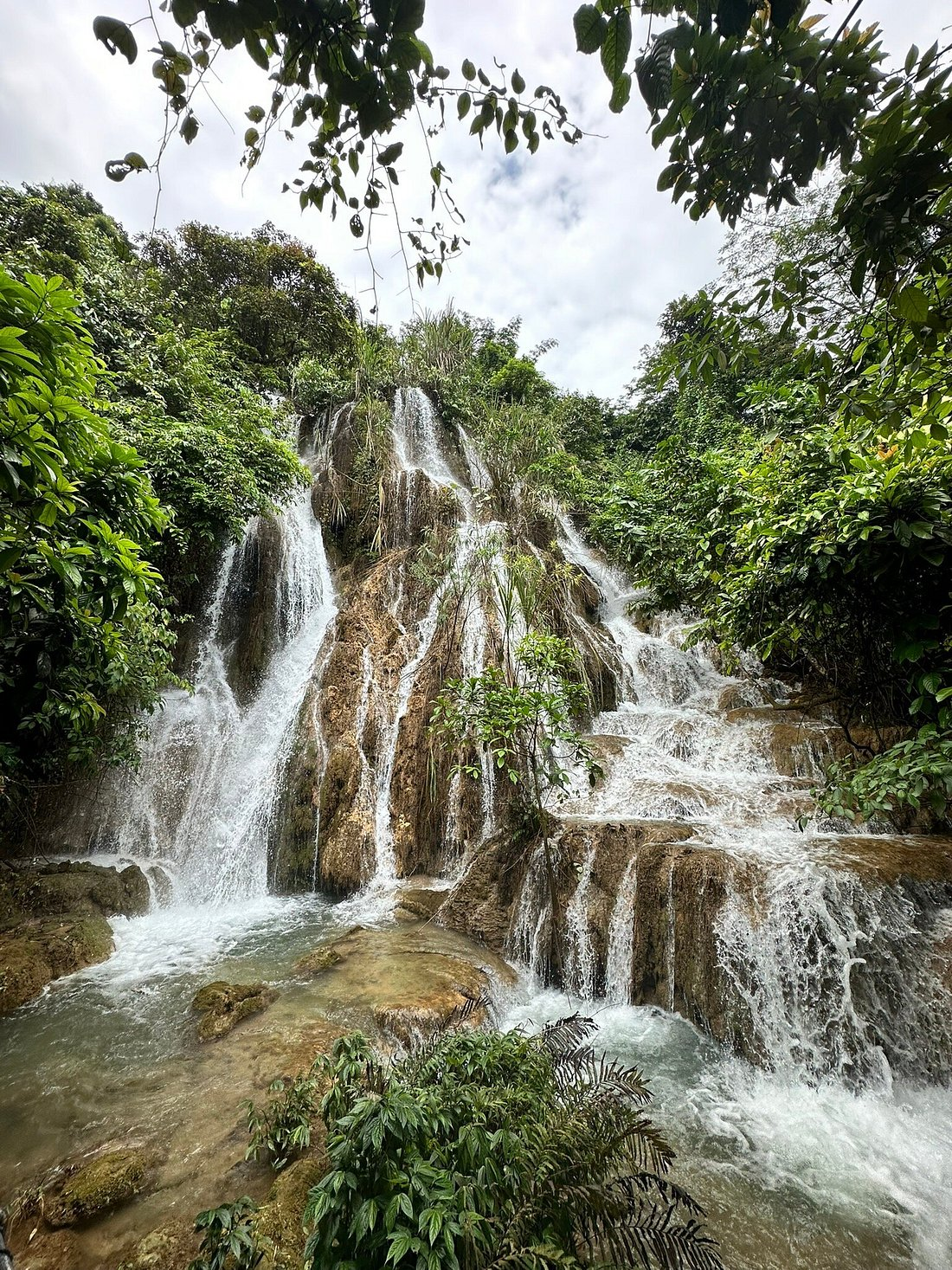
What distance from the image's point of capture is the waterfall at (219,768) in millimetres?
7117

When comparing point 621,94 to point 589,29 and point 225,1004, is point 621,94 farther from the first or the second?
point 225,1004

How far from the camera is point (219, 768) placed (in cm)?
801

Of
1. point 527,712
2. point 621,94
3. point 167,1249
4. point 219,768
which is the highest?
point 621,94

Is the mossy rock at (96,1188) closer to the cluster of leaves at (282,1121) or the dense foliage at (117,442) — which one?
the cluster of leaves at (282,1121)

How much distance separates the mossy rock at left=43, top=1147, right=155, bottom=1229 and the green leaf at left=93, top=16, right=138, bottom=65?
423 cm

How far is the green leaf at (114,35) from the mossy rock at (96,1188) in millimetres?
4230

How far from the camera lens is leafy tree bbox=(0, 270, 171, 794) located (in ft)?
6.56

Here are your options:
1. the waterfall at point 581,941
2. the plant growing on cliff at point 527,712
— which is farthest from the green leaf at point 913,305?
the waterfall at point 581,941

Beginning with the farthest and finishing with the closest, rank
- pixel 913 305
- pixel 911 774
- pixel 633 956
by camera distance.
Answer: pixel 633 956
pixel 911 774
pixel 913 305

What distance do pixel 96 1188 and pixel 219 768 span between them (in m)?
6.19

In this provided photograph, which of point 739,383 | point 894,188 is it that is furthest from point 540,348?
point 894,188

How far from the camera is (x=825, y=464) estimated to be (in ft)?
14.2

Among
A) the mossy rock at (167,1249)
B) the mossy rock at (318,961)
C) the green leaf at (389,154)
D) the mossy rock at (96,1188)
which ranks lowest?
the mossy rock at (167,1249)

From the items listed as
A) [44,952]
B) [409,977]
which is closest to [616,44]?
[409,977]
